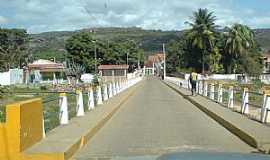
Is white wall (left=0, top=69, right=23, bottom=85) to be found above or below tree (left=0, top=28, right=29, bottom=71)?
below

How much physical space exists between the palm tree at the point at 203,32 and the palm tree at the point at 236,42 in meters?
5.31

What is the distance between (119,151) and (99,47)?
124 m

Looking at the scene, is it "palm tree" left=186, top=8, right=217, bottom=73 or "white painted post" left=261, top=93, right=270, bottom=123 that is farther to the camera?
"palm tree" left=186, top=8, right=217, bottom=73

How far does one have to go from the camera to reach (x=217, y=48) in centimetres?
12156

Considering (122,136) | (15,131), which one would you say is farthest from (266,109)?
(15,131)

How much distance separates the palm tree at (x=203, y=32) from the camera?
4614 inches

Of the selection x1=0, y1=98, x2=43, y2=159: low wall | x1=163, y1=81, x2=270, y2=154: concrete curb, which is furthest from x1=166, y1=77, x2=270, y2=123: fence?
x1=0, y1=98, x2=43, y2=159: low wall

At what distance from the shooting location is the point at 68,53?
13300 cm

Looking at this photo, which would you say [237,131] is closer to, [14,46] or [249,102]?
[249,102]

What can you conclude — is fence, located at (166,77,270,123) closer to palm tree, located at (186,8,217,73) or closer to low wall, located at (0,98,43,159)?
low wall, located at (0,98,43,159)

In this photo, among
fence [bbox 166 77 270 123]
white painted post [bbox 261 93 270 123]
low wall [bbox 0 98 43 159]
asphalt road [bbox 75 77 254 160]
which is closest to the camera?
low wall [bbox 0 98 43 159]

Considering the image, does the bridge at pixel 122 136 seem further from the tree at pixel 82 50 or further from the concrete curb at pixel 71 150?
the tree at pixel 82 50

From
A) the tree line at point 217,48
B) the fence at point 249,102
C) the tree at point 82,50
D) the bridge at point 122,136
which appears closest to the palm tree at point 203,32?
the tree line at point 217,48

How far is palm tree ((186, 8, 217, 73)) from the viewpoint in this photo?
384ft
